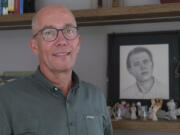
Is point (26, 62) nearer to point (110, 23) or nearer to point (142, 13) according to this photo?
point (110, 23)

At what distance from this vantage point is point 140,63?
4.91 ft

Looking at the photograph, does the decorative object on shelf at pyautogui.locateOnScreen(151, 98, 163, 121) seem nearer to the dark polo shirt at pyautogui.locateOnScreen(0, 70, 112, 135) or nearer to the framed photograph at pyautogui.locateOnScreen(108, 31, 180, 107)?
the framed photograph at pyautogui.locateOnScreen(108, 31, 180, 107)

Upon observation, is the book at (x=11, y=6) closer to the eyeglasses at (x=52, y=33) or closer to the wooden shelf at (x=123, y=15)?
the wooden shelf at (x=123, y=15)

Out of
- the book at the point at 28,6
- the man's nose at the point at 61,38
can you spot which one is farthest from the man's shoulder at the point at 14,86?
the book at the point at 28,6

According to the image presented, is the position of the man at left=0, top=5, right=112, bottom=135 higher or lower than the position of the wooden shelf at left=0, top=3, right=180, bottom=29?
lower

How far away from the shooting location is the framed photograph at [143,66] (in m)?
1.44

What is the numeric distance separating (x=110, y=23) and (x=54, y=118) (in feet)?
2.41

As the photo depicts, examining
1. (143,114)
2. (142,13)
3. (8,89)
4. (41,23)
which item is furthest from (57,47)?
(143,114)

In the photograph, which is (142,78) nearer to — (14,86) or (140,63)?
(140,63)

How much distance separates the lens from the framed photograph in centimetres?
144

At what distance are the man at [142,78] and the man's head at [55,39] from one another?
0.48 metres

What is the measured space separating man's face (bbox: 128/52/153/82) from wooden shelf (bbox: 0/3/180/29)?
8.1 inches

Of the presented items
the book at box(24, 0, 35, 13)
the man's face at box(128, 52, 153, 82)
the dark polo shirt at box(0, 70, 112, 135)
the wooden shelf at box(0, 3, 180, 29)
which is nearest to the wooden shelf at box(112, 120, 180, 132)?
the dark polo shirt at box(0, 70, 112, 135)

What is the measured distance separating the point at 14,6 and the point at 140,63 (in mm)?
804
